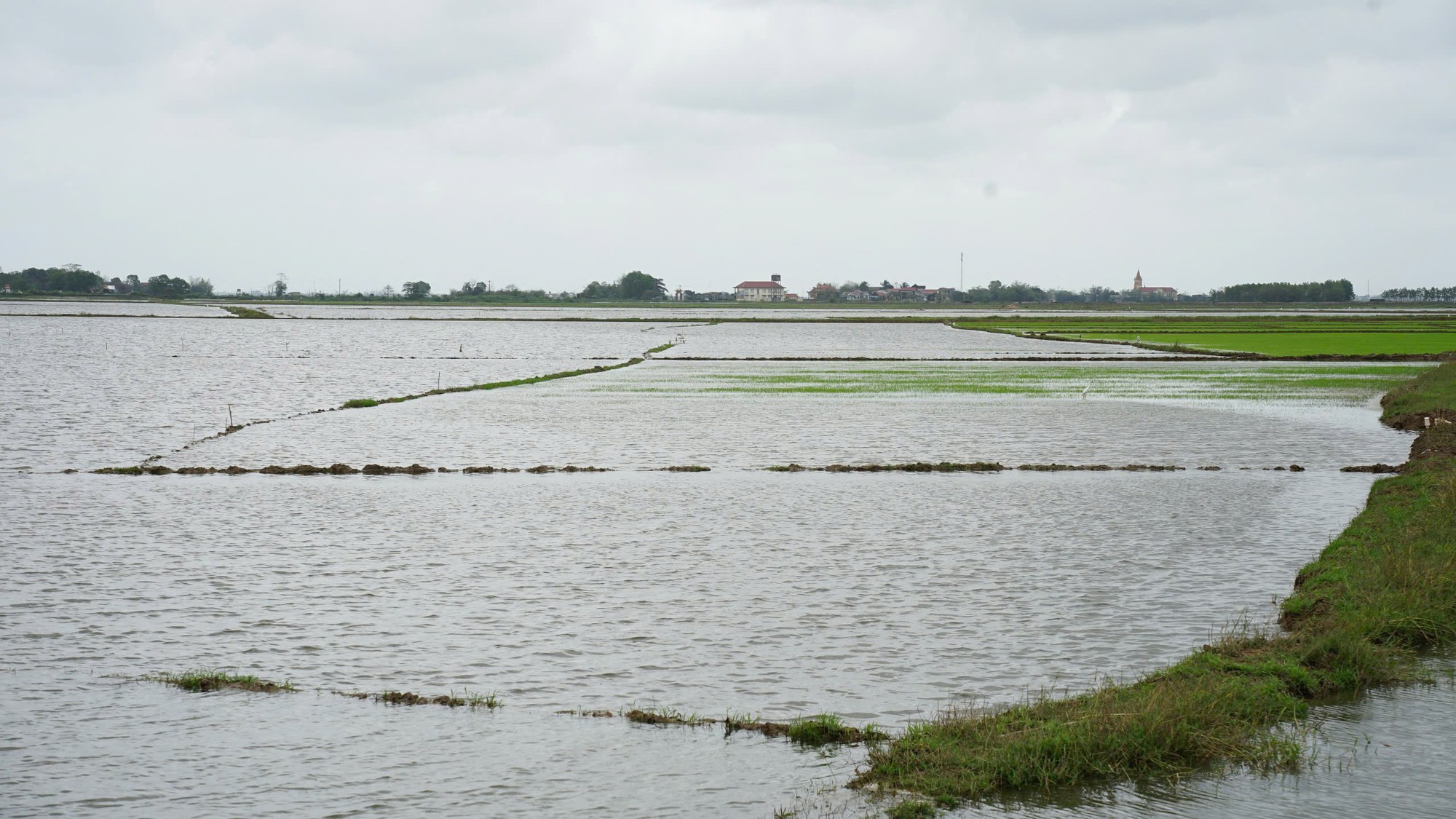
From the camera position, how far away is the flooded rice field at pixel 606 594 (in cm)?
863

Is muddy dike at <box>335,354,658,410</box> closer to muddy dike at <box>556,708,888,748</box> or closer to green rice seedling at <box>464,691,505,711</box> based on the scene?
green rice seedling at <box>464,691,505,711</box>

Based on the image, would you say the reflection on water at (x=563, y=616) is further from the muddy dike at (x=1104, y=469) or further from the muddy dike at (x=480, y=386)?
the muddy dike at (x=480, y=386)

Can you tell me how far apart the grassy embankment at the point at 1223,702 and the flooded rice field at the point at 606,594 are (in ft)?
1.03

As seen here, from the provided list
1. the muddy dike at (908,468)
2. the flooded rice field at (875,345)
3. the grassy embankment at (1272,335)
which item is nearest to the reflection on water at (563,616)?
the muddy dike at (908,468)

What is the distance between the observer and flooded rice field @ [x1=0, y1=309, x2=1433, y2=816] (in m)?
8.63

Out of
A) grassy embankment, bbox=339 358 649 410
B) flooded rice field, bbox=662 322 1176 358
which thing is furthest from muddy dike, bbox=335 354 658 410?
flooded rice field, bbox=662 322 1176 358

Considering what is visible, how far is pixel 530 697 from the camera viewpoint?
33.8 ft

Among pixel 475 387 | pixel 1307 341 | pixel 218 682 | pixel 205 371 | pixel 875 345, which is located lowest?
pixel 218 682

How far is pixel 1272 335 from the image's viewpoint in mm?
88188

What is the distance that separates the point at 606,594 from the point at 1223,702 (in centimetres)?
698

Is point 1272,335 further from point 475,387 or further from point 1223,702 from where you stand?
point 1223,702

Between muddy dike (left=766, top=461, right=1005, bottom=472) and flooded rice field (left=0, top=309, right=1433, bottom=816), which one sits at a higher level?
muddy dike (left=766, top=461, right=1005, bottom=472)

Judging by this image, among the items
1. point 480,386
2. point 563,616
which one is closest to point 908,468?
point 563,616

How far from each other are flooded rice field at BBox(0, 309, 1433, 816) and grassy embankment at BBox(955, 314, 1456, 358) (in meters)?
39.1
